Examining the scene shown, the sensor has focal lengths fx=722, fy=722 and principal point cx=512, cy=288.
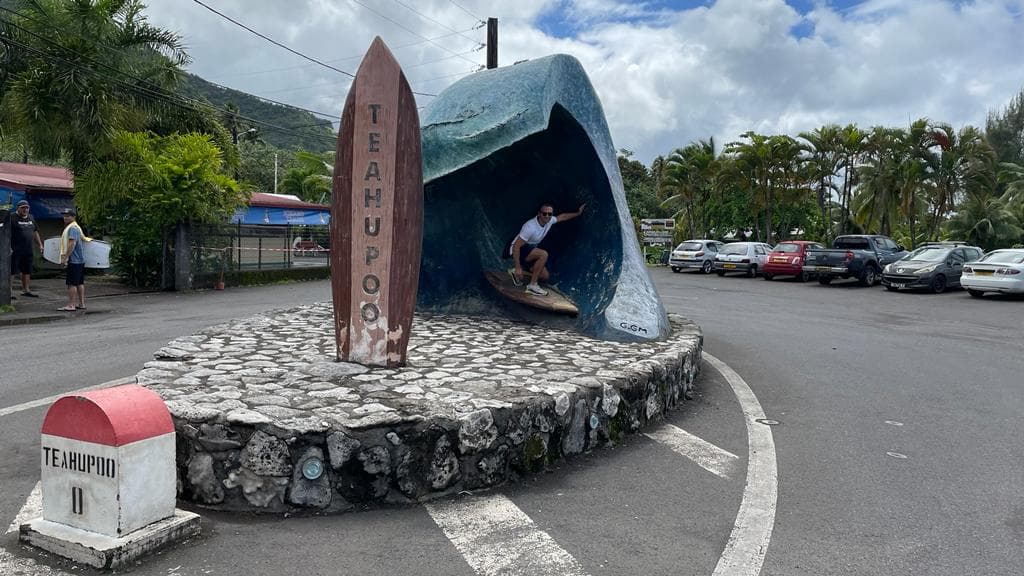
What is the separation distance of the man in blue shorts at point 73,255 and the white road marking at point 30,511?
30.8 ft

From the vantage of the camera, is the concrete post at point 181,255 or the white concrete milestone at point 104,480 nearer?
the white concrete milestone at point 104,480

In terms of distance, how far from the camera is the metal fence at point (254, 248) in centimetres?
1845

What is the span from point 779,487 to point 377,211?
11.6 ft

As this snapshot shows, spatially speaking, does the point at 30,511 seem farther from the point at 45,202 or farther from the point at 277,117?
the point at 277,117

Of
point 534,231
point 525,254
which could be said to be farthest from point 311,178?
point 534,231

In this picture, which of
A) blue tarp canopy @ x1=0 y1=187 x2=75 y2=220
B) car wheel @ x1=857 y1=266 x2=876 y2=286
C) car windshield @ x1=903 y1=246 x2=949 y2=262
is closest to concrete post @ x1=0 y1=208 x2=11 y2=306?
blue tarp canopy @ x1=0 y1=187 x2=75 y2=220

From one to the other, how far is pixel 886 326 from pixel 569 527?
11367mm

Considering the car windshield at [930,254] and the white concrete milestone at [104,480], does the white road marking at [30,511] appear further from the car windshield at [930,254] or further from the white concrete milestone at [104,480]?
the car windshield at [930,254]

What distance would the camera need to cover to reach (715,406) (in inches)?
263

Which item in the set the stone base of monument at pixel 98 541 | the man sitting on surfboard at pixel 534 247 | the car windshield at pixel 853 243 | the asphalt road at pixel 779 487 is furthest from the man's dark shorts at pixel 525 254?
the car windshield at pixel 853 243

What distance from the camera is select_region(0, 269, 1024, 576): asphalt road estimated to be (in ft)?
11.4

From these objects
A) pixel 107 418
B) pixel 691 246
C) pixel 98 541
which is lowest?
pixel 98 541

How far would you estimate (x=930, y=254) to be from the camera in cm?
2191

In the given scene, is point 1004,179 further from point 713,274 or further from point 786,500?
point 786,500
